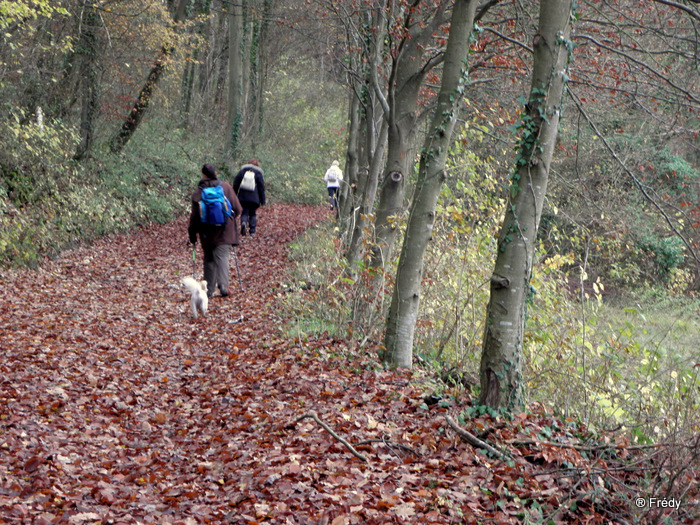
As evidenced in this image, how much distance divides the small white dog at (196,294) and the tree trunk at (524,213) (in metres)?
6.04

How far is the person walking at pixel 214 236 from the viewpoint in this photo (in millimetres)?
10594

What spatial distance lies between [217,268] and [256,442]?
6173 mm

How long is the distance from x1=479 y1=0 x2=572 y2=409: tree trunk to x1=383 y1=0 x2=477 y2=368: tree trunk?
1.48 m

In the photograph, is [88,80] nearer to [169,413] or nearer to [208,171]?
[208,171]

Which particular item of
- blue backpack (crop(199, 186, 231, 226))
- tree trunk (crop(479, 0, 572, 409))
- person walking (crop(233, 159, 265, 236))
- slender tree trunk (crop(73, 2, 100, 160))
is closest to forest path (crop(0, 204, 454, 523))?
tree trunk (crop(479, 0, 572, 409))

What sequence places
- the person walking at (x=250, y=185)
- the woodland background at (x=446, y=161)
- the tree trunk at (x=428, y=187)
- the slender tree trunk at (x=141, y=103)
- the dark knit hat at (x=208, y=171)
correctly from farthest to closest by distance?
the slender tree trunk at (x=141, y=103) → the person walking at (x=250, y=185) → the dark knit hat at (x=208, y=171) → the woodland background at (x=446, y=161) → the tree trunk at (x=428, y=187)

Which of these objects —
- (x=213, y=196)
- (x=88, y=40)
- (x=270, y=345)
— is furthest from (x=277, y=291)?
(x=88, y=40)

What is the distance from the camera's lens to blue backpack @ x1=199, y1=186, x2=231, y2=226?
410 inches

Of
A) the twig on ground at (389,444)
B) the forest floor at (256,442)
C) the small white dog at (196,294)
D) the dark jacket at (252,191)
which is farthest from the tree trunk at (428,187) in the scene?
the dark jacket at (252,191)

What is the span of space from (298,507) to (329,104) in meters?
34.1

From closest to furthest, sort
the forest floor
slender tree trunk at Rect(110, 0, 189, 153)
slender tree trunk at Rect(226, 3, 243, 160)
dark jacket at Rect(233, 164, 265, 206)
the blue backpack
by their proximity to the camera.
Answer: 1. the forest floor
2. the blue backpack
3. dark jacket at Rect(233, 164, 265, 206)
4. slender tree trunk at Rect(110, 0, 189, 153)
5. slender tree trunk at Rect(226, 3, 243, 160)

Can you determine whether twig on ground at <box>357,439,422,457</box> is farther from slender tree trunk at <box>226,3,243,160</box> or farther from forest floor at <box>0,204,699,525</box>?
slender tree trunk at <box>226,3,243,160</box>

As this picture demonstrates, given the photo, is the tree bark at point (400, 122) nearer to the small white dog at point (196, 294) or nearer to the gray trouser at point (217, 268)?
the small white dog at point (196, 294)

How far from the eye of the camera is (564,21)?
491 cm
